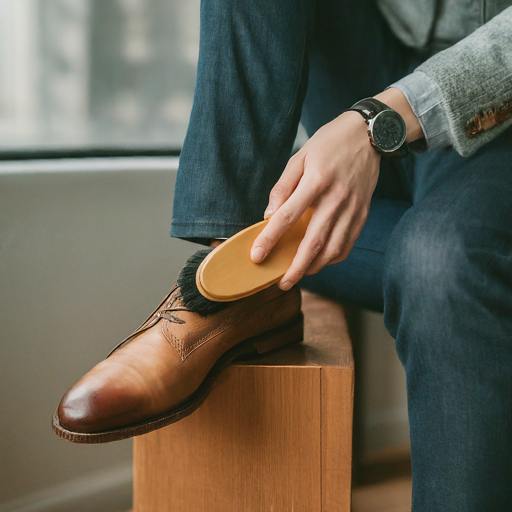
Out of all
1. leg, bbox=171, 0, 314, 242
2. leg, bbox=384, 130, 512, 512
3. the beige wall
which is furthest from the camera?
the beige wall

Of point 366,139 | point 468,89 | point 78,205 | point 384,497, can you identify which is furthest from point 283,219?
point 384,497

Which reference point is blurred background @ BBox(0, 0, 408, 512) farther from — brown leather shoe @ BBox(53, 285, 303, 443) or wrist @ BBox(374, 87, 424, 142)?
wrist @ BBox(374, 87, 424, 142)

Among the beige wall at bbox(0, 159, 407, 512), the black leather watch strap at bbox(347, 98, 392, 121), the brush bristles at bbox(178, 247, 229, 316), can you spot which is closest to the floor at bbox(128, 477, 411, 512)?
the beige wall at bbox(0, 159, 407, 512)

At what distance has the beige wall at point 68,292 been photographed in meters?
0.75

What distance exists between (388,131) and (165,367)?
0.31m

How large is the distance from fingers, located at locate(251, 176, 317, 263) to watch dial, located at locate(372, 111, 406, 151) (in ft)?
0.29

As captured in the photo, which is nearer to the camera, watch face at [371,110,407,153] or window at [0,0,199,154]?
watch face at [371,110,407,153]

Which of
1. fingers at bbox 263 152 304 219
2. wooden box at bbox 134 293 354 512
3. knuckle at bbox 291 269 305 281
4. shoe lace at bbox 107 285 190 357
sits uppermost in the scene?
fingers at bbox 263 152 304 219

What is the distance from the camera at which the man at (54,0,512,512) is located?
0.38 m

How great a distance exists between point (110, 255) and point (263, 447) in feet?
1.51

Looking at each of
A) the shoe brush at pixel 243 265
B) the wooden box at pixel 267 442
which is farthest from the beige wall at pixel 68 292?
the shoe brush at pixel 243 265

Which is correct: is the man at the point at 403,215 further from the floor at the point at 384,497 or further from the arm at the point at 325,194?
the floor at the point at 384,497

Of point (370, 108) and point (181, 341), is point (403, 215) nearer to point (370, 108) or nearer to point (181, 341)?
point (370, 108)

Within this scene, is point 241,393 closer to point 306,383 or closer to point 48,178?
point 306,383
